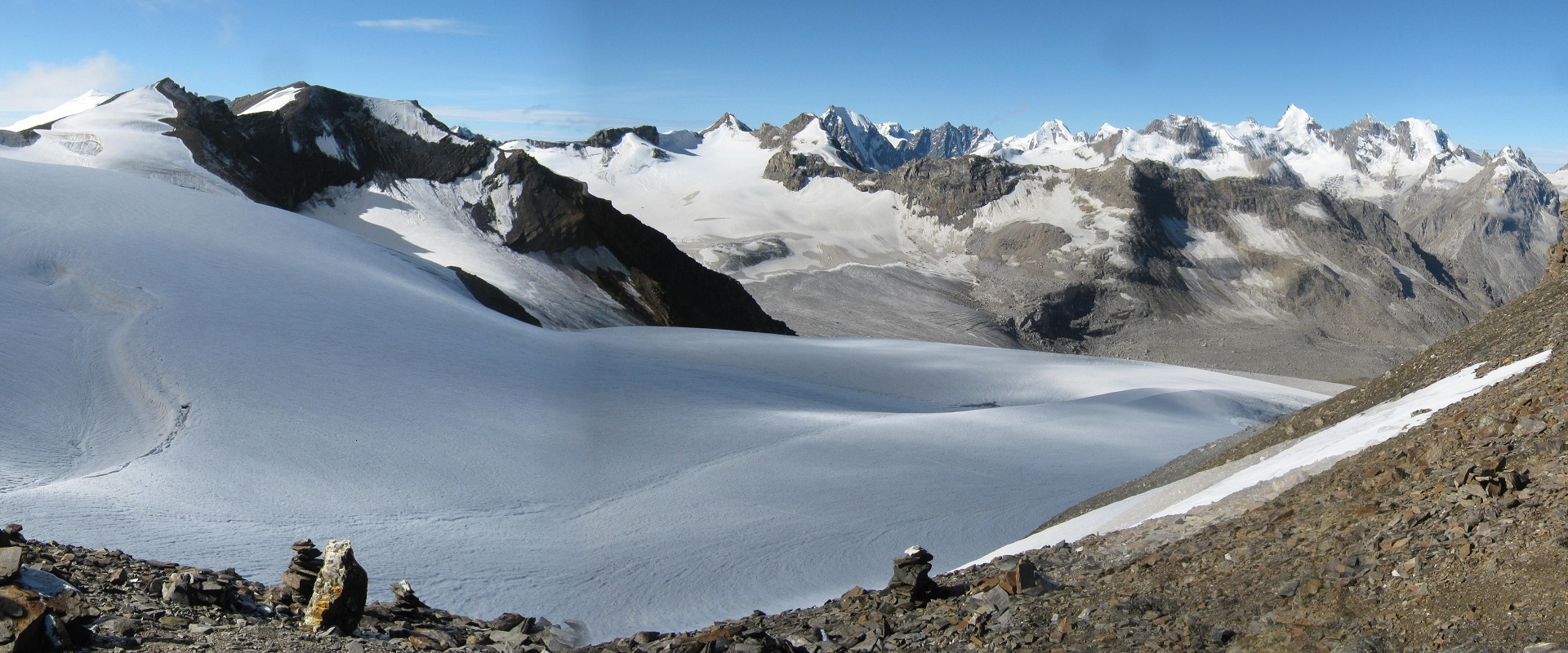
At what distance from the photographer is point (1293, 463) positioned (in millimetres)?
10062

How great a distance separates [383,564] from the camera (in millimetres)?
11188

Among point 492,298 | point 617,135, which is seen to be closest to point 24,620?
point 492,298

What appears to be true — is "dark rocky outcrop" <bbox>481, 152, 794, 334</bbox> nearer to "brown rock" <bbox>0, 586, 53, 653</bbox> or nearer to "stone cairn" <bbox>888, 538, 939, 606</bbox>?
"stone cairn" <bbox>888, 538, 939, 606</bbox>

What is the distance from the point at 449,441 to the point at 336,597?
907cm

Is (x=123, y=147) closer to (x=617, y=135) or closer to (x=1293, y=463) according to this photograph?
(x=1293, y=463)

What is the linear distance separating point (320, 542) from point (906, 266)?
326 feet

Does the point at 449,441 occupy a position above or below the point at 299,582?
above

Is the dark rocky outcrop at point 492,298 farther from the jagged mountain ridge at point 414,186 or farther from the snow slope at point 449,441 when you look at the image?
the snow slope at point 449,441

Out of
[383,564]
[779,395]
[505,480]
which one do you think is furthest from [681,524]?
[779,395]

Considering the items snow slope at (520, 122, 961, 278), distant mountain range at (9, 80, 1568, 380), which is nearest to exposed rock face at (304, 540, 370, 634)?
distant mountain range at (9, 80, 1568, 380)

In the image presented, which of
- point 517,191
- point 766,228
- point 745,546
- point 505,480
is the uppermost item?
point 766,228

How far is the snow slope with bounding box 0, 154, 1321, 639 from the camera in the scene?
1173 centimetres

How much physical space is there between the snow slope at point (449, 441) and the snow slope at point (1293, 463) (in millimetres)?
2608

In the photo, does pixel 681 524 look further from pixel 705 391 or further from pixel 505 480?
pixel 705 391
